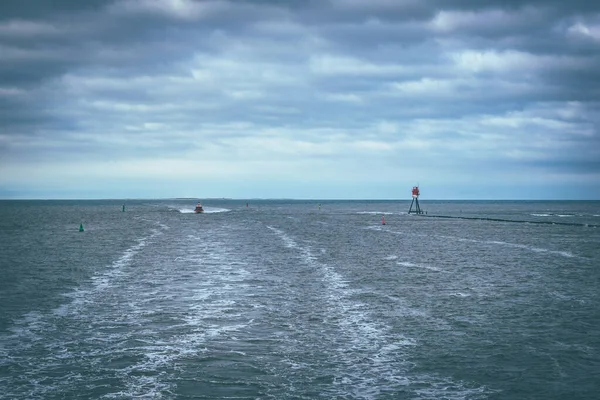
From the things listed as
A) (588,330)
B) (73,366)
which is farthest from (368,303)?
(73,366)

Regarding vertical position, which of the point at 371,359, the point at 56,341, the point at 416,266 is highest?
the point at 416,266

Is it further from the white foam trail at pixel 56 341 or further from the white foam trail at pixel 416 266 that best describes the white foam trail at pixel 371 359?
the white foam trail at pixel 416 266

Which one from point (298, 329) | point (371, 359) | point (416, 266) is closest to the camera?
point (371, 359)

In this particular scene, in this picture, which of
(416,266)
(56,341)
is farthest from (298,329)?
(416,266)

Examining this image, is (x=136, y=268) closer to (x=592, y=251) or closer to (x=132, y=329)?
(x=132, y=329)

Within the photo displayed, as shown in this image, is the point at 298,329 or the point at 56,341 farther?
the point at 298,329

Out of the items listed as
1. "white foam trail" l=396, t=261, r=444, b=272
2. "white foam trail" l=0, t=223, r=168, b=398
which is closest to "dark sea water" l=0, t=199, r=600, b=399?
"white foam trail" l=0, t=223, r=168, b=398

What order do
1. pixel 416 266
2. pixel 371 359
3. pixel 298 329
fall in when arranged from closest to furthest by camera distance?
pixel 371 359
pixel 298 329
pixel 416 266

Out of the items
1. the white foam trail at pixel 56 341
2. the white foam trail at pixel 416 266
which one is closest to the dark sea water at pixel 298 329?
the white foam trail at pixel 56 341

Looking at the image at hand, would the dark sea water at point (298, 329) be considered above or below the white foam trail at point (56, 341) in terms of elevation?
above

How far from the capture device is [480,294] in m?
30.2

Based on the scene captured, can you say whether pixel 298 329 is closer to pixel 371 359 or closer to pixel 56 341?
pixel 371 359

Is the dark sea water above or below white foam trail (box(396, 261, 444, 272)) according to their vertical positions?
below

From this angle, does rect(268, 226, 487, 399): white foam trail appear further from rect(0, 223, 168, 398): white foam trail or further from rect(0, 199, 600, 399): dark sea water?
rect(0, 223, 168, 398): white foam trail
